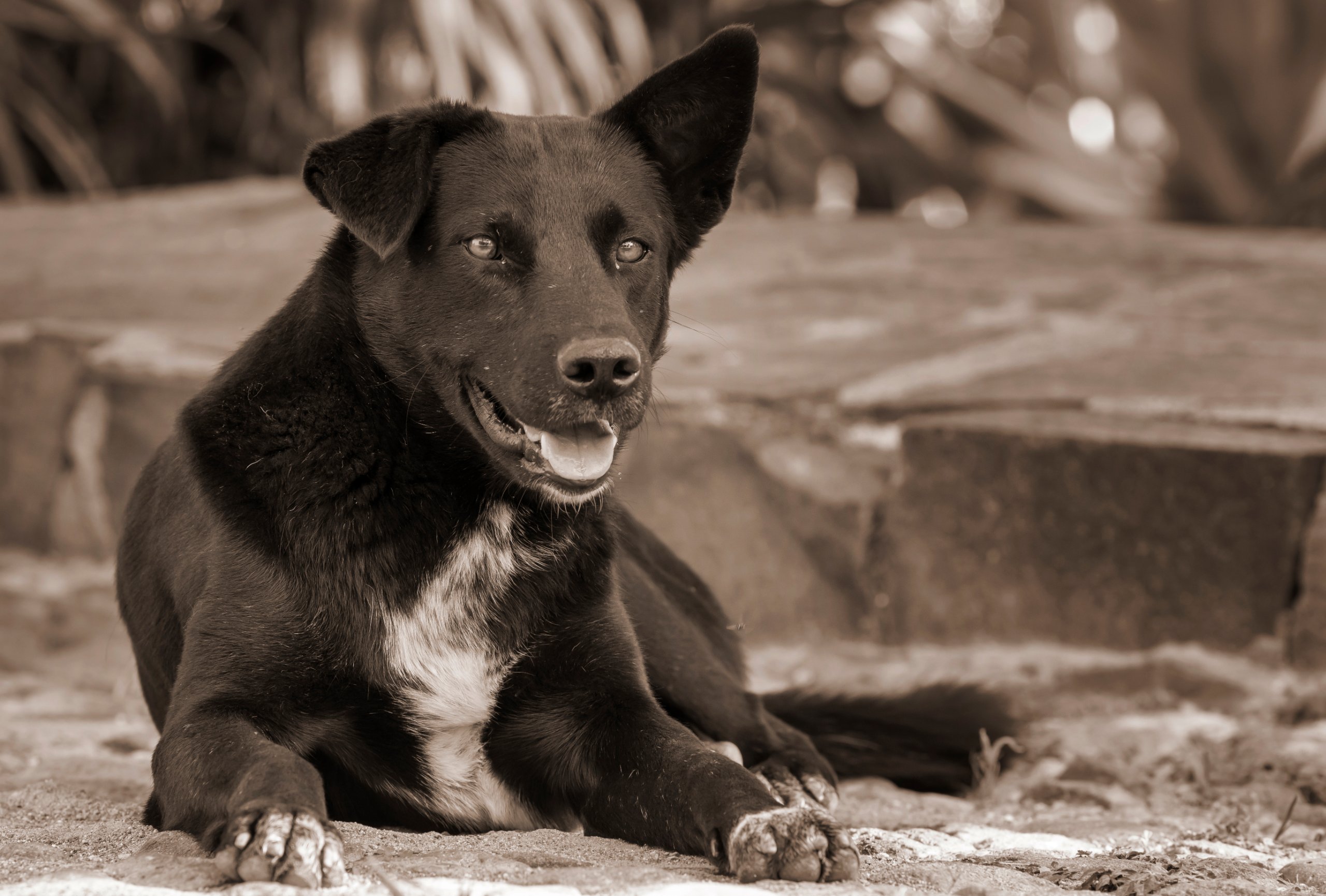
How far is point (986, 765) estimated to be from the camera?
2.95m

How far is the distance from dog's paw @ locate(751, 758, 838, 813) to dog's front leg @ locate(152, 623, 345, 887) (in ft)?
3.05

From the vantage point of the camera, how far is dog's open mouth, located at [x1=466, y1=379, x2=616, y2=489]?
89.4 inches

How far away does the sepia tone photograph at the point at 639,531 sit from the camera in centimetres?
214

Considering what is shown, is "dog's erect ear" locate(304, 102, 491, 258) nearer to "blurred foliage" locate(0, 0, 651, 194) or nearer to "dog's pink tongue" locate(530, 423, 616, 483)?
"dog's pink tongue" locate(530, 423, 616, 483)

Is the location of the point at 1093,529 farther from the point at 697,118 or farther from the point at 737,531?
the point at 697,118

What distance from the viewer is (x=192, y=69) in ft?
26.0

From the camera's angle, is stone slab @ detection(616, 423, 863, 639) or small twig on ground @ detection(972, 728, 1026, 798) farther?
stone slab @ detection(616, 423, 863, 639)

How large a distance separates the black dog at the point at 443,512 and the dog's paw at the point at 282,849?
0.66ft

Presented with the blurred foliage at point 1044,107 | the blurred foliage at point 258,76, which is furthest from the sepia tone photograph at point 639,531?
the blurred foliage at point 1044,107

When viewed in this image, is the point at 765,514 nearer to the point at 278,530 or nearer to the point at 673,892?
the point at 278,530

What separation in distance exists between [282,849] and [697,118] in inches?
60.2

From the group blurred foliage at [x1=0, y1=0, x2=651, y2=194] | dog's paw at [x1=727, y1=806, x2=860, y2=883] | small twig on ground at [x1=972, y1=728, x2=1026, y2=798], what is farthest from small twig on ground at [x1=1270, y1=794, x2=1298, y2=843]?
blurred foliage at [x1=0, y1=0, x2=651, y2=194]

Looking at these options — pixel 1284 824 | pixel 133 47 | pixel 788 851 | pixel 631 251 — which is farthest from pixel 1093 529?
pixel 133 47

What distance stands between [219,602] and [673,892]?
881mm
